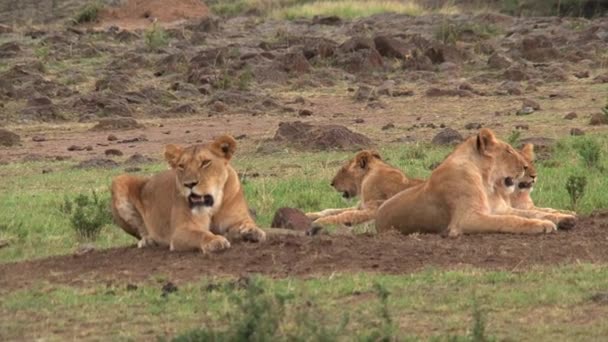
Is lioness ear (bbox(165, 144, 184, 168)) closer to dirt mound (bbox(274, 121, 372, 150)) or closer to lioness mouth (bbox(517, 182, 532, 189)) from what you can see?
lioness mouth (bbox(517, 182, 532, 189))

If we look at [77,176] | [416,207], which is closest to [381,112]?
[77,176]

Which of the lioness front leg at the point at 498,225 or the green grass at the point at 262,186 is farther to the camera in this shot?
the green grass at the point at 262,186

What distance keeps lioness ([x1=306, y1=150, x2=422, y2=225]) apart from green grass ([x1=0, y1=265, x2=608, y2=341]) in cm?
282

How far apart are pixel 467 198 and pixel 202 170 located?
170 centimetres

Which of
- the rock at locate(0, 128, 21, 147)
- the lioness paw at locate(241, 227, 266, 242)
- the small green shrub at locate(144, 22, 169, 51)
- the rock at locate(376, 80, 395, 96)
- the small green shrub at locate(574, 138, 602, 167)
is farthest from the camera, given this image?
the small green shrub at locate(144, 22, 169, 51)

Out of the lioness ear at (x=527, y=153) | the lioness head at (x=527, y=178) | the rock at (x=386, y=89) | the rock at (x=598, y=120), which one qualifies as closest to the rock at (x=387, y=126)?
the rock at (x=598, y=120)

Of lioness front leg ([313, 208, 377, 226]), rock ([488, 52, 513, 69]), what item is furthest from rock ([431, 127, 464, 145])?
rock ([488, 52, 513, 69])

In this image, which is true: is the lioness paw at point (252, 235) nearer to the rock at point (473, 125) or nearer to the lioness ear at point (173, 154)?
the lioness ear at point (173, 154)

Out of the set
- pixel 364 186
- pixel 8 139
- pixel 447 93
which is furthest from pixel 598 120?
pixel 8 139

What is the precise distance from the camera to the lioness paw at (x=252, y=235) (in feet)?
29.0

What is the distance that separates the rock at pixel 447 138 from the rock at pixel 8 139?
17.8 feet

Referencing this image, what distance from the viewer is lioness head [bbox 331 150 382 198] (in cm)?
1143

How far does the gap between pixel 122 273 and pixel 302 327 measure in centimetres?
233

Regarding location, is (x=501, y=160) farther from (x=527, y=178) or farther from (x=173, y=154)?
(x=173, y=154)
